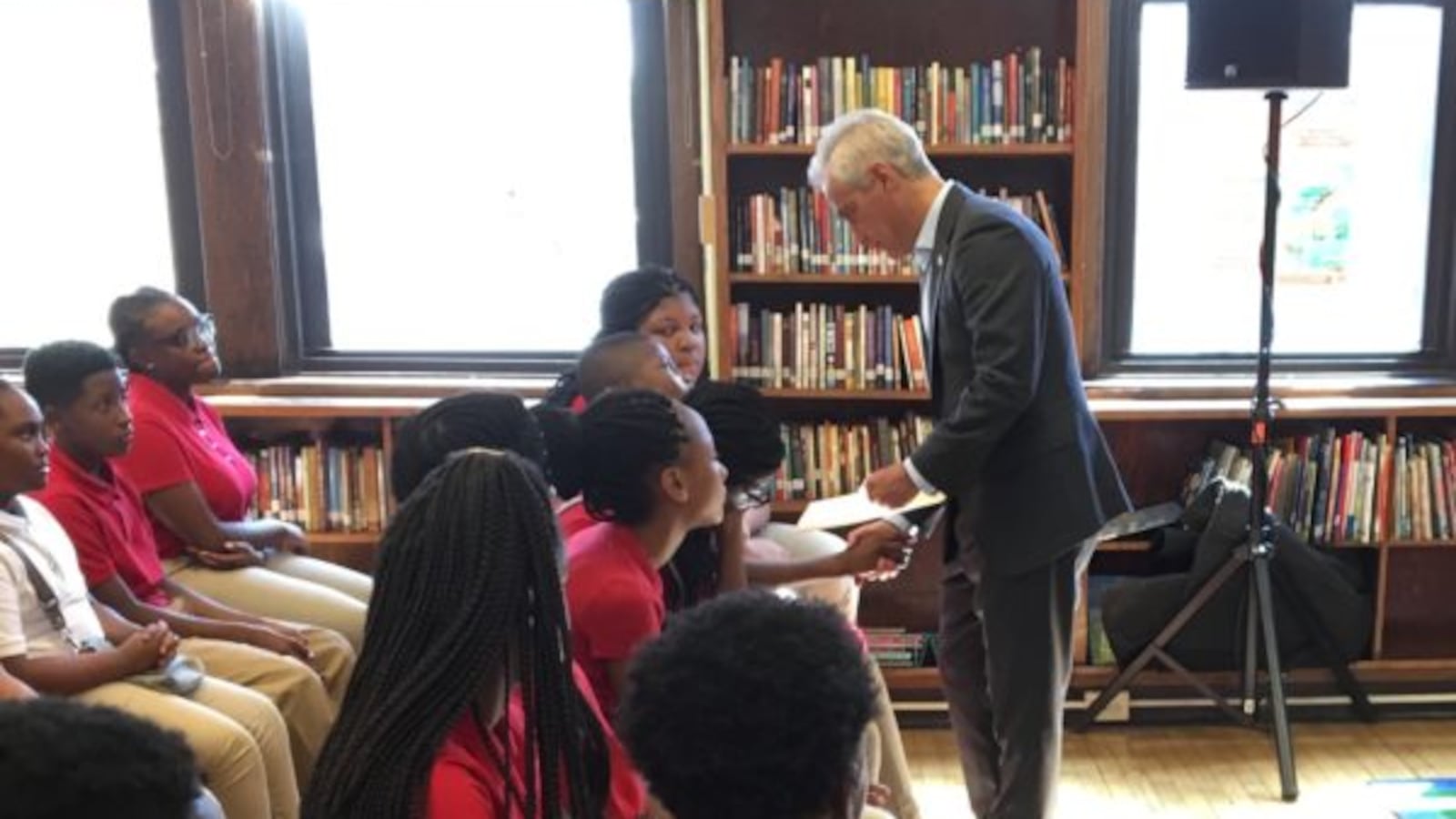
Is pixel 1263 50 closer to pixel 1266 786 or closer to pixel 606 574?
pixel 1266 786

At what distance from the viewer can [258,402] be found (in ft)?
11.1

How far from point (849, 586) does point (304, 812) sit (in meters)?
1.39

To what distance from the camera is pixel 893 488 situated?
228 centimetres

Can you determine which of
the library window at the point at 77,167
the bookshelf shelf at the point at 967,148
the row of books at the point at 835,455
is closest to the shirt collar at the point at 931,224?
the bookshelf shelf at the point at 967,148

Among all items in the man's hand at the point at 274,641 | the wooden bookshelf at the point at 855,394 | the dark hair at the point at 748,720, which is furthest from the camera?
the wooden bookshelf at the point at 855,394

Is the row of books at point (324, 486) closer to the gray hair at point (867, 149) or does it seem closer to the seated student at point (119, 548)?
the seated student at point (119, 548)

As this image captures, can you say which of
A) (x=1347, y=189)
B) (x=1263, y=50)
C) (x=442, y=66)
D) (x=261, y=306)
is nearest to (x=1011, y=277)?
(x=1263, y=50)

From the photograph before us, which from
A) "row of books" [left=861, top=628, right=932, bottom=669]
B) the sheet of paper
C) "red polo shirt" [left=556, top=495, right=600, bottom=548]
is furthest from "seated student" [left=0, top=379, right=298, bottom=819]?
"row of books" [left=861, top=628, right=932, bottom=669]

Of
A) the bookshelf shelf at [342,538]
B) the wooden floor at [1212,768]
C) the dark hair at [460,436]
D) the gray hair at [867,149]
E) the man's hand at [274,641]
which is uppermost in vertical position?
the gray hair at [867,149]

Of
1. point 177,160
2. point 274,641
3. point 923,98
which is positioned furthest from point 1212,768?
point 177,160

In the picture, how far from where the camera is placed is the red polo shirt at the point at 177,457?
2588mm

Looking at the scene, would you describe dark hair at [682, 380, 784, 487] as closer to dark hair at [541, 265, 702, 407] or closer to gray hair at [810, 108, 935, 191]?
gray hair at [810, 108, 935, 191]

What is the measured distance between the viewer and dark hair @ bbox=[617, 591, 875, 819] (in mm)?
1045

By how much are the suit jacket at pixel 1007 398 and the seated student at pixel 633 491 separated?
0.55 meters
